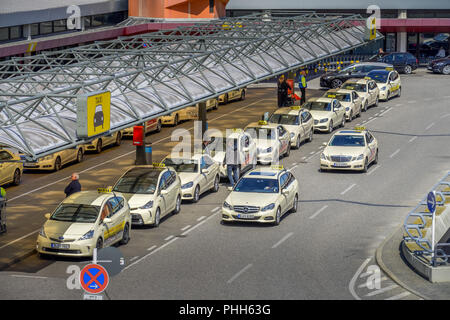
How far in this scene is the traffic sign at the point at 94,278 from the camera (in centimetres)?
1773

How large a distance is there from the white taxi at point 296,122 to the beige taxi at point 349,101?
184 inches

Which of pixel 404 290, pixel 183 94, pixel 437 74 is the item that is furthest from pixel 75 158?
pixel 437 74

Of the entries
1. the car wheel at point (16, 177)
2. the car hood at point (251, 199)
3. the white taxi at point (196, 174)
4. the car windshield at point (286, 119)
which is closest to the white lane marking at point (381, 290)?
the car hood at point (251, 199)

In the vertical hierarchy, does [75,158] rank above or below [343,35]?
below

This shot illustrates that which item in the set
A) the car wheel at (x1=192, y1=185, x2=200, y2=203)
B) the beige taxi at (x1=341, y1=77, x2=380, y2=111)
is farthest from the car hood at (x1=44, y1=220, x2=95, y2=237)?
the beige taxi at (x1=341, y1=77, x2=380, y2=111)

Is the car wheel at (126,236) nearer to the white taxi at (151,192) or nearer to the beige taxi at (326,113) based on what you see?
the white taxi at (151,192)

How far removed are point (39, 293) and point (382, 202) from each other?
1418 cm

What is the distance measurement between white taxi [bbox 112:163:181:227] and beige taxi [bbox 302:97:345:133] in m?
14.9

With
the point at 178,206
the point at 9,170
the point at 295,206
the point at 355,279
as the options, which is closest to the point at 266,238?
the point at 295,206

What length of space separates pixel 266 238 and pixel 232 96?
28.2 m

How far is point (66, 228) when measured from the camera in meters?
26.7

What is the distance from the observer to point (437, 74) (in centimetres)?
6706

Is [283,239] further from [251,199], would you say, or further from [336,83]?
[336,83]

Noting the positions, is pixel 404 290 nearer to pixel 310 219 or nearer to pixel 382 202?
pixel 310 219
